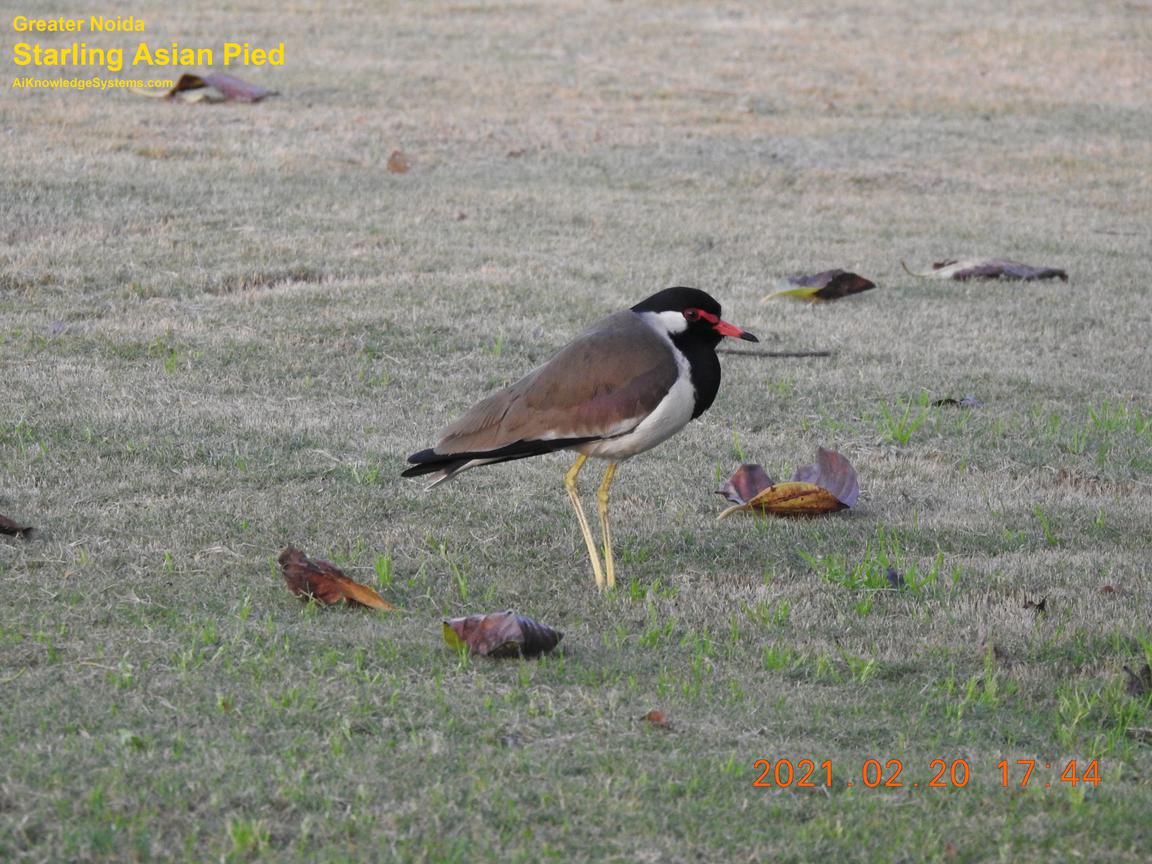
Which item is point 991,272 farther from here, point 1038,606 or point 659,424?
point 659,424

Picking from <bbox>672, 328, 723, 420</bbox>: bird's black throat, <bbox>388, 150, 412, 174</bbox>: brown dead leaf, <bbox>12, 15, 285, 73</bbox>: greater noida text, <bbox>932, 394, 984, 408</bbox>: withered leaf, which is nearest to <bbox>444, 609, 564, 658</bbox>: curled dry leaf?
<bbox>672, 328, 723, 420</bbox>: bird's black throat

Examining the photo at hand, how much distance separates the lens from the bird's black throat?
5.46m

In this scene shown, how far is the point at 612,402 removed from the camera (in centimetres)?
538

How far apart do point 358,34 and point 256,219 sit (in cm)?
1052

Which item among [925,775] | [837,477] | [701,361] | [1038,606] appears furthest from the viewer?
[837,477]

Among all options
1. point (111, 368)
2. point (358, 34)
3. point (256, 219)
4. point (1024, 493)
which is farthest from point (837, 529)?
point (358, 34)

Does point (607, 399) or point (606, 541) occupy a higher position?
point (607, 399)

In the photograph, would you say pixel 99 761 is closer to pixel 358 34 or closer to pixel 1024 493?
pixel 1024 493

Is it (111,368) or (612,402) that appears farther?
(111,368)

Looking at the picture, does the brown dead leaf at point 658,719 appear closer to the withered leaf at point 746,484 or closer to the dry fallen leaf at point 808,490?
the dry fallen leaf at point 808,490

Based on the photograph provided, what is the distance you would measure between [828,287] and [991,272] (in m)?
1.50

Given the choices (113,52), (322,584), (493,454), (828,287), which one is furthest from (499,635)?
(113,52)

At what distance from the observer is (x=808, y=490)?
6234mm

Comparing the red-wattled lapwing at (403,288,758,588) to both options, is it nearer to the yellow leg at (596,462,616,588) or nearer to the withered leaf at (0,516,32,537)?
the yellow leg at (596,462,616,588)
